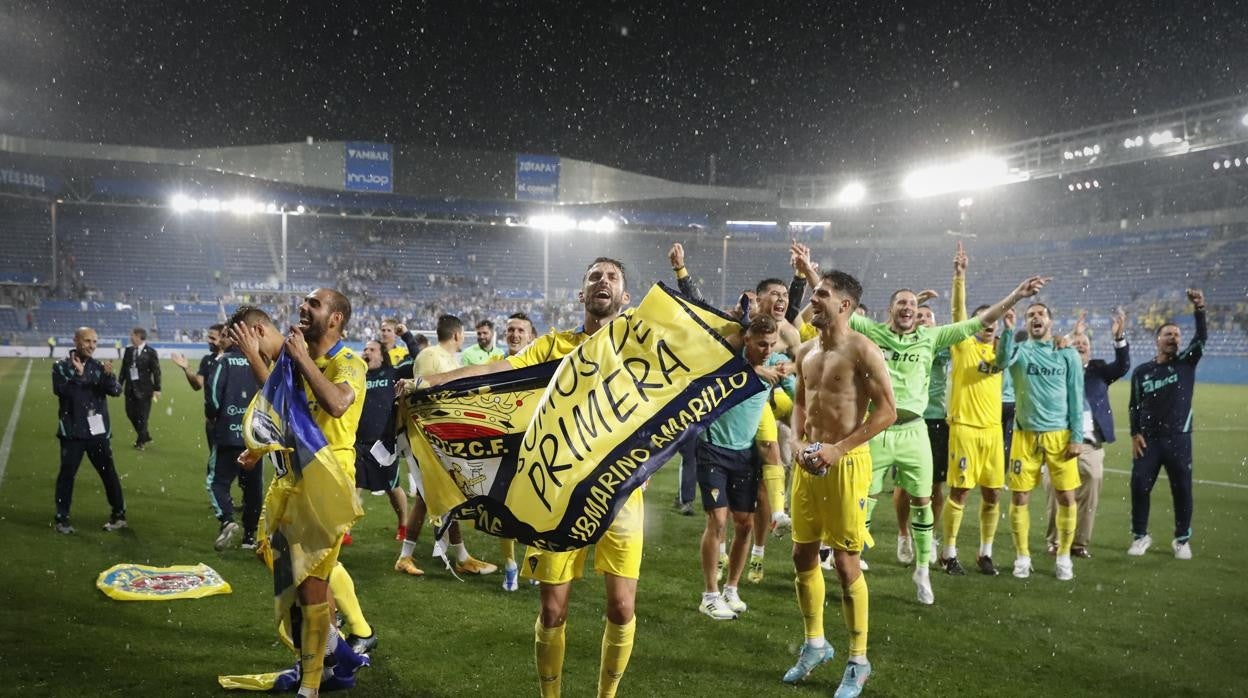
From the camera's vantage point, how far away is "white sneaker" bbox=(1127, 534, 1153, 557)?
819 centimetres

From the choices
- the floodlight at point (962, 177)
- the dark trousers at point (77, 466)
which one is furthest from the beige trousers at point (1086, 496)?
the floodlight at point (962, 177)

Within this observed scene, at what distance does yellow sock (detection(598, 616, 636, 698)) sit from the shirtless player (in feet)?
4.46

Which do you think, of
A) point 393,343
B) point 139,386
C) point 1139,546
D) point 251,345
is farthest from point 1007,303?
point 139,386

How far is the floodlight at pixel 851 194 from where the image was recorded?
52.7 metres

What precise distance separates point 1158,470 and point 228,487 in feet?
30.0

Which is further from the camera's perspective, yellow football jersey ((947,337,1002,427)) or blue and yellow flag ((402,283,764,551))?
yellow football jersey ((947,337,1002,427))

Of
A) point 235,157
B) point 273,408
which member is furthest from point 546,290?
point 273,408

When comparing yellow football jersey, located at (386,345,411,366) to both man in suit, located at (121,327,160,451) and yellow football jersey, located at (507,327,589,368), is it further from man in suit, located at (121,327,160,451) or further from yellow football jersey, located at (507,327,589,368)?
man in suit, located at (121,327,160,451)

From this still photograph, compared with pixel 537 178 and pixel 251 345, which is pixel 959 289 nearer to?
pixel 251 345

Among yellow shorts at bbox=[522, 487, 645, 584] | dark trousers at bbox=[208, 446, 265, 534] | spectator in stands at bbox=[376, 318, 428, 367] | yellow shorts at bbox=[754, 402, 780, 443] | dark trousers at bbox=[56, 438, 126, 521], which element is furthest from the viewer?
spectator in stands at bbox=[376, 318, 428, 367]

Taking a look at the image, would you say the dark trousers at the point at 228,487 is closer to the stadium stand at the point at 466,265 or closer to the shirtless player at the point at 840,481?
the shirtless player at the point at 840,481

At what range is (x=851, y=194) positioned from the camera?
5309cm

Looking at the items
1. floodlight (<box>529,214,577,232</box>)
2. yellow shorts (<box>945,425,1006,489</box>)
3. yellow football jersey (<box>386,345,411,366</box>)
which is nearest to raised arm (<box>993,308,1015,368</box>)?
yellow shorts (<box>945,425,1006,489</box>)

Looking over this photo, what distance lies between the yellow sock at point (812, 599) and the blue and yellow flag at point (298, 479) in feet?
8.47
